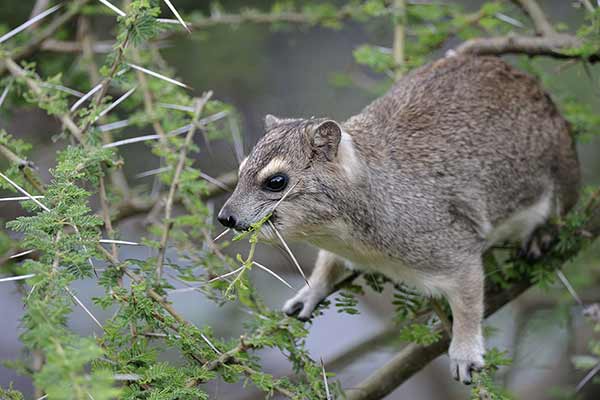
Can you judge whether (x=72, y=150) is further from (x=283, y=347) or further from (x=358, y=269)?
(x=358, y=269)

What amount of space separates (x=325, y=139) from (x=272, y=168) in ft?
1.10

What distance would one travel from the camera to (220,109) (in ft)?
16.0

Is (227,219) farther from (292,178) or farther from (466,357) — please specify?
(466,357)

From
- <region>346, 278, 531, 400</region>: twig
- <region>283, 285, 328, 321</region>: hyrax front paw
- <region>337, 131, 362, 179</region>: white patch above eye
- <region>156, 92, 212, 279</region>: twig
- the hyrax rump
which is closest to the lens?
<region>156, 92, 212, 279</region>: twig

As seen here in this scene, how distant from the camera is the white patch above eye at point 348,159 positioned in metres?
4.04

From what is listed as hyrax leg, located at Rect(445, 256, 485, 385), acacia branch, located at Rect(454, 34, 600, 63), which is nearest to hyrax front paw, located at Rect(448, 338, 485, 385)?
hyrax leg, located at Rect(445, 256, 485, 385)

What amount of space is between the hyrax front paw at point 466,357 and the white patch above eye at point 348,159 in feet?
3.31

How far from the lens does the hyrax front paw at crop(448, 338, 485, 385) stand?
13.4 feet

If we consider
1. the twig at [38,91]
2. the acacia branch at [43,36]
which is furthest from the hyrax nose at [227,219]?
the acacia branch at [43,36]

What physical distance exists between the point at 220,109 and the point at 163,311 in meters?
1.97

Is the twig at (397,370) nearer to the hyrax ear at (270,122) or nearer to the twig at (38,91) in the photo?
the hyrax ear at (270,122)

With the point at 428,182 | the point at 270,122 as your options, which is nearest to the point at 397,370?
the point at 428,182

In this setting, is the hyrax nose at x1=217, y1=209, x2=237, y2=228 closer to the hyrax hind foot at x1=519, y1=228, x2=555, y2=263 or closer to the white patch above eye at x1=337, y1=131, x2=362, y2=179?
the white patch above eye at x1=337, y1=131, x2=362, y2=179

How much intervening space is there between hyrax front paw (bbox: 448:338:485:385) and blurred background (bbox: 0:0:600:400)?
1.77m
